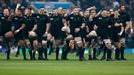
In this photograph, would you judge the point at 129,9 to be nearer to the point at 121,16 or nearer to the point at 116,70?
the point at 121,16

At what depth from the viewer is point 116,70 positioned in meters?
21.5

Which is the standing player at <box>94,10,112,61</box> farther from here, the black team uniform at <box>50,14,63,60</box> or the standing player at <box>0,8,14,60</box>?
the standing player at <box>0,8,14,60</box>

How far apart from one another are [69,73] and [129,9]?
2299cm

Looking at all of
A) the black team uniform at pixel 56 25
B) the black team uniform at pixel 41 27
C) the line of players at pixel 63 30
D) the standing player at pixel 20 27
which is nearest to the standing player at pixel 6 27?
the line of players at pixel 63 30

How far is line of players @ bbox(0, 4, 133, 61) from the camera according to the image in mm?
28109

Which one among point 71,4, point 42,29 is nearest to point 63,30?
point 42,29

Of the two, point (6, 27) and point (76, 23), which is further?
point (76, 23)

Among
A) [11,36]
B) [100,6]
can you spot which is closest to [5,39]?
[11,36]

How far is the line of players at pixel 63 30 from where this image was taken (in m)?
28.1

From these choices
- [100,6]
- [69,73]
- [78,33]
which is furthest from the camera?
[100,6]

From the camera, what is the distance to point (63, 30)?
94.1 ft

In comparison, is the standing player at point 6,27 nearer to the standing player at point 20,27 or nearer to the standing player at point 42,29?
the standing player at point 20,27

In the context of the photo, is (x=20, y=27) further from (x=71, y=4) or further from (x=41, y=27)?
(x=71, y=4)

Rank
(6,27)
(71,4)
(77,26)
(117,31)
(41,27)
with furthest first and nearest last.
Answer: (71,4)
(117,31)
(41,27)
(77,26)
(6,27)
